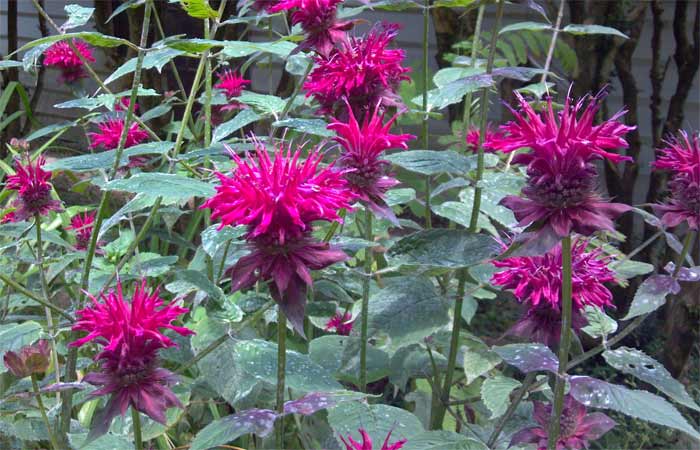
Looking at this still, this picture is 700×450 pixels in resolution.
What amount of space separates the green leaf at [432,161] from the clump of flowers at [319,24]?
7.5 inches

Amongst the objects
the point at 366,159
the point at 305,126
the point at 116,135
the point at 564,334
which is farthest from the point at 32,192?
the point at 564,334

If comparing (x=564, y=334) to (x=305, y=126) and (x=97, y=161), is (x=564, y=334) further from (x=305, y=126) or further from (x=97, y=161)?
(x=97, y=161)

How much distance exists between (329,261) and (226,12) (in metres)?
1.65

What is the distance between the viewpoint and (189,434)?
1.38m

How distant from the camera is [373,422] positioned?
0.82 metres

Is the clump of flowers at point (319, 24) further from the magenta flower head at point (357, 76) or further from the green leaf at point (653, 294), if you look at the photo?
the green leaf at point (653, 294)

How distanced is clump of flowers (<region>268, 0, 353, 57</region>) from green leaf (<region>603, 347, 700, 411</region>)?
523 millimetres

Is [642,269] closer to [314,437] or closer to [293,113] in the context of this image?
[314,437]

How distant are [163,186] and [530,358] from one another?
1.39 feet

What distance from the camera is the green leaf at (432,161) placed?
83cm

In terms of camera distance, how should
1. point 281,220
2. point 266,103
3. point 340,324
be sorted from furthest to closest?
point 340,324 < point 266,103 < point 281,220

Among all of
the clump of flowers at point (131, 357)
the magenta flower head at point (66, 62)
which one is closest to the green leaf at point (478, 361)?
the clump of flowers at point (131, 357)

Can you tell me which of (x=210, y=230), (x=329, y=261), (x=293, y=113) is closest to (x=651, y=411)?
(x=329, y=261)

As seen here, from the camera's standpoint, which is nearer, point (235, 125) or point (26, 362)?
point (26, 362)
